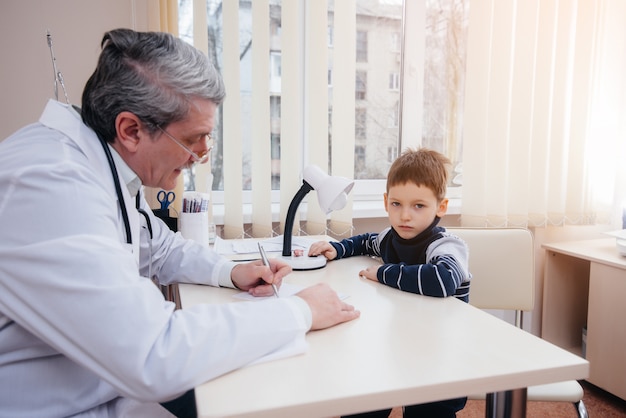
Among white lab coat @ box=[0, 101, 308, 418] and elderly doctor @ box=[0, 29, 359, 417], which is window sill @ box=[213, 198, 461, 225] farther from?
white lab coat @ box=[0, 101, 308, 418]

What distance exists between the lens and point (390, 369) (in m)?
0.69

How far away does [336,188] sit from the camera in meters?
1.27

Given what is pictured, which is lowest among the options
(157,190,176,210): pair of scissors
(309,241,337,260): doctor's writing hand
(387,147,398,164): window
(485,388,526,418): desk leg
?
(485,388,526,418): desk leg

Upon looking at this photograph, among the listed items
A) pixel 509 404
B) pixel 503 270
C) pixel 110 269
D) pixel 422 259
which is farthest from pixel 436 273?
pixel 110 269

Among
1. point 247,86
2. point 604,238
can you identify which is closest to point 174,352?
point 247,86

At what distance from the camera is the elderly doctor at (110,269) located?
615 millimetres

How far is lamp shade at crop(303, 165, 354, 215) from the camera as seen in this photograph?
1.27 metres

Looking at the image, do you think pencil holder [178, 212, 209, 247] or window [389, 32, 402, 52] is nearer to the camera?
pencil holder [178, 212, 209, 247]

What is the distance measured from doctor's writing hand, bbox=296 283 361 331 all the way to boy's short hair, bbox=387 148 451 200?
53 centimetres

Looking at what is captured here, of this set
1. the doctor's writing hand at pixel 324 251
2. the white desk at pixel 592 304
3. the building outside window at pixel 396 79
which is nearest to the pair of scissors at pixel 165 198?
the building outside window at pixel 396 79

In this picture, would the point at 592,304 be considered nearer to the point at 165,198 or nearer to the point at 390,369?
the point at 390,369

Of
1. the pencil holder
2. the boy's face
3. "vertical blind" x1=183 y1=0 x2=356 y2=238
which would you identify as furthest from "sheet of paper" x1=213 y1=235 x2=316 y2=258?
the boy's face

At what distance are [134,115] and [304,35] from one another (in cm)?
138

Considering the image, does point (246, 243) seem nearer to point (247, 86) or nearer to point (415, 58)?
point (247, 86)
